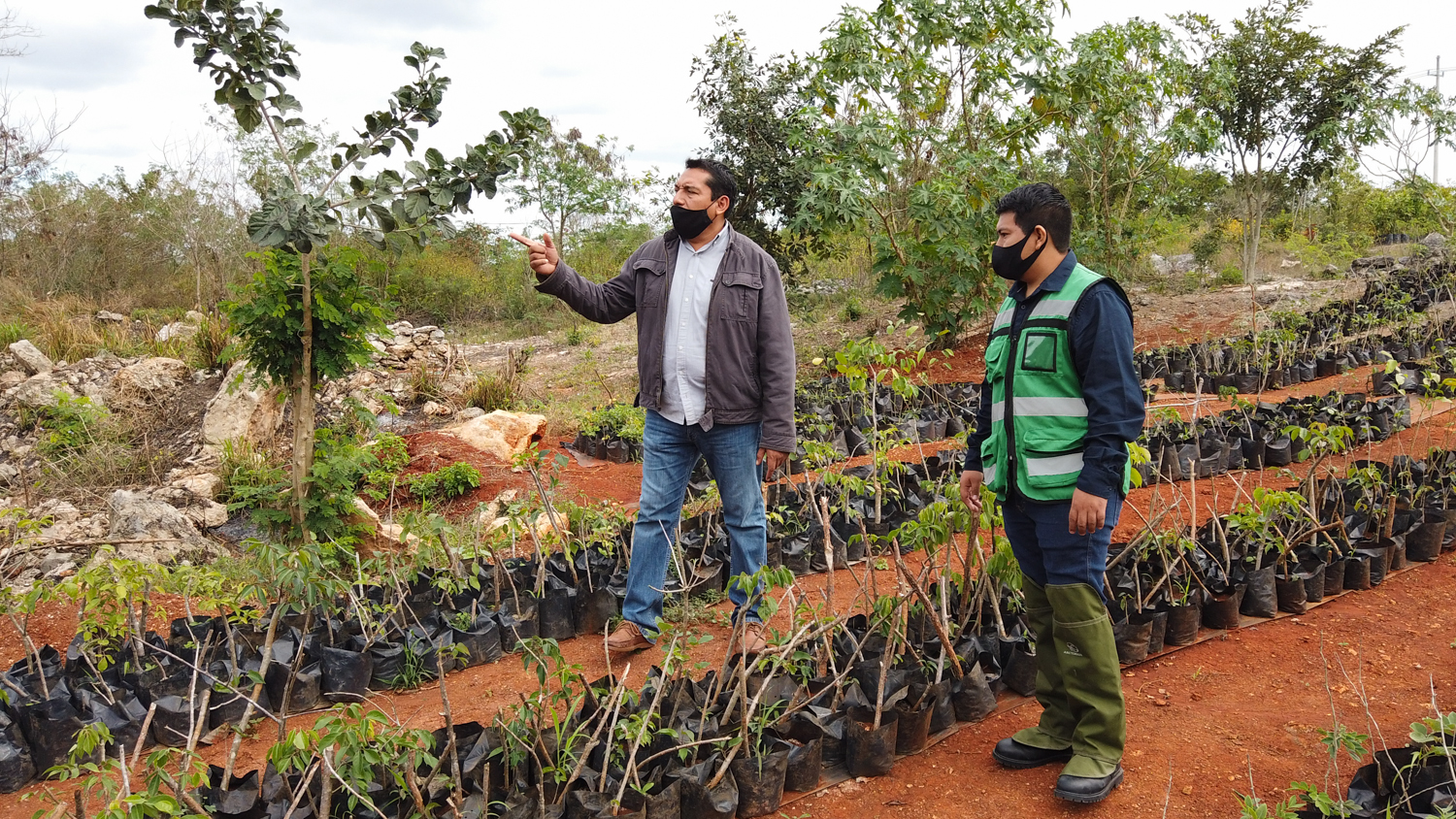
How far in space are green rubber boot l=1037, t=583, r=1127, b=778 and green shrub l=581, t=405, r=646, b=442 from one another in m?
4.66

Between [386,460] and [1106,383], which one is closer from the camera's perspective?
[1106,383]

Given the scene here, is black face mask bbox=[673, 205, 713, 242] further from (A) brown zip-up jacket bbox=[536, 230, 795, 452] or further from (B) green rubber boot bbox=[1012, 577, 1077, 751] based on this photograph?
(B) green rubber boot bbox=[1012, 577, 1077, 751]

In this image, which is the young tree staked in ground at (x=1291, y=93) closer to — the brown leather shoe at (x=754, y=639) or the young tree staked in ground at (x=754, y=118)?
the young tree staked in ground at (x=754, y=118)

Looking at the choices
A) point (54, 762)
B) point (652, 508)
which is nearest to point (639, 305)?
point (652, 508)

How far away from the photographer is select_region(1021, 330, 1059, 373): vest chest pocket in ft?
7.34

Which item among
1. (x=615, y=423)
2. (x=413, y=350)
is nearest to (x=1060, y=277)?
(x=615, y=423)

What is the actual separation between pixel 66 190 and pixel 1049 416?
1743 centimetres

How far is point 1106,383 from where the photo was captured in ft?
7.05

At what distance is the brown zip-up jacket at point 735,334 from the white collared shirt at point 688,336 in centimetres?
2

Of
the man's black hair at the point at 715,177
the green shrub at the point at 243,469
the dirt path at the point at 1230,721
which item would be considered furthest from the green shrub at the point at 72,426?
the dirt path at the point at 1230,721

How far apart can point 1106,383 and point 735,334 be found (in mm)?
1186

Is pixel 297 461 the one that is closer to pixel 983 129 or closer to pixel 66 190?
pixel 983 129

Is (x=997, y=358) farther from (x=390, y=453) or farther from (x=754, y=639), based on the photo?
(x=390, y=453)

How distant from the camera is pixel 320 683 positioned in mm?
3180
